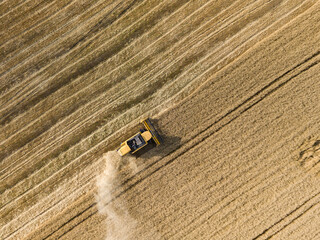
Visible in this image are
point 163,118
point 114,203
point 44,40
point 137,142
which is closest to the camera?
point 137,142

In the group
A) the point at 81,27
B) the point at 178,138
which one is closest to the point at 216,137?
the point at 178,138

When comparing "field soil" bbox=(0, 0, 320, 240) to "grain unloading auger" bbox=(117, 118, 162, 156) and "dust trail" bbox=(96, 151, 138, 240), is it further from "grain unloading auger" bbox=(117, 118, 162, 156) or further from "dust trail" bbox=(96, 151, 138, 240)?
"grain unloading auger" bbox=(117, 118, 162, 156)

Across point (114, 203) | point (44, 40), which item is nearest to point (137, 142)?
point (114, 203)

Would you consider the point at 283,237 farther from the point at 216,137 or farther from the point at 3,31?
the point at 3,31

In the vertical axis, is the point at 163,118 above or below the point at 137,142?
above

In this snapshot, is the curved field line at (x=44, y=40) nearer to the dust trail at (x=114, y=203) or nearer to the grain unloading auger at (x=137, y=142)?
the grain unloading auger at (x=137, y=142)

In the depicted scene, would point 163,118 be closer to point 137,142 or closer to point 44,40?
point 137,142
